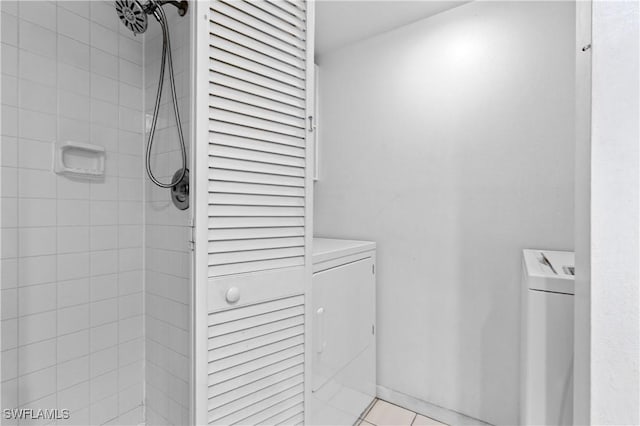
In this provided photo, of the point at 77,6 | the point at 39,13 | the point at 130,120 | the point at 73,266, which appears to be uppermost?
the point at 77,6

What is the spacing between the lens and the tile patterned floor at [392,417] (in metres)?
1.66

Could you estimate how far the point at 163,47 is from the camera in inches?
59.2

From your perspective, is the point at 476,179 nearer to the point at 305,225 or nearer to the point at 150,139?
the point at 305,225

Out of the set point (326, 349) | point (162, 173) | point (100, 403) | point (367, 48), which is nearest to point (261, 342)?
point (326, 349)

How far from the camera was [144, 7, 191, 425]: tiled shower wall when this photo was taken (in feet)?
4.74

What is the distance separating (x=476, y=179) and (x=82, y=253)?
6.54 feet

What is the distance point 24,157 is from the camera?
1301 mm

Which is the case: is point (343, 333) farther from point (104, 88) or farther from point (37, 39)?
point (37, 39)

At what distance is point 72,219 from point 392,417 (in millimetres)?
1920

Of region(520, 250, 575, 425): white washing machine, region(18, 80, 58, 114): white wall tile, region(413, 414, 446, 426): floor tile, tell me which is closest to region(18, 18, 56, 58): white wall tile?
region(18, 80, 58, 114): white wall tile

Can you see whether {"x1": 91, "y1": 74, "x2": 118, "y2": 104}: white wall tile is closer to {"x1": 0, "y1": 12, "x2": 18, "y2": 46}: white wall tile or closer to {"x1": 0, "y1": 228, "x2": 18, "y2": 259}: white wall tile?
{"x1": 0, "y1": 12, "x2": 18, "y2": 46}: white wall tile

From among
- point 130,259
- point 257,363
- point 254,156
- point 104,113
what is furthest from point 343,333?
point 104,113

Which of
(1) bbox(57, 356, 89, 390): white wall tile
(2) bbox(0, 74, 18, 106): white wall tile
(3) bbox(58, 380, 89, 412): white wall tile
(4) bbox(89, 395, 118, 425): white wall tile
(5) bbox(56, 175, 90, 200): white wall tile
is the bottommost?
(4) bbox(89, 395, 118, 425): white wall tile

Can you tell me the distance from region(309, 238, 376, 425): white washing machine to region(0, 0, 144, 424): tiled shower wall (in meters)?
1.05
